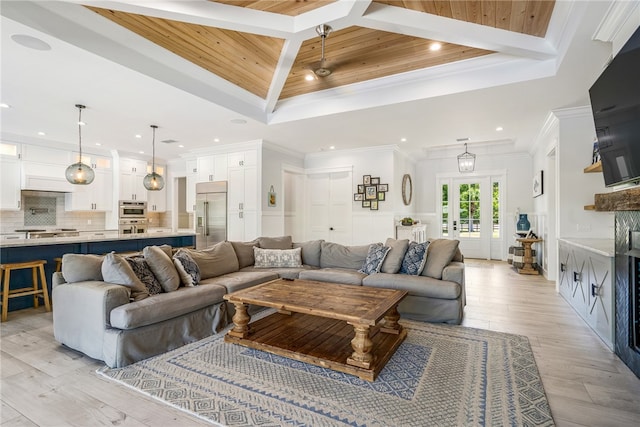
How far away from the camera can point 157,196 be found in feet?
27.8

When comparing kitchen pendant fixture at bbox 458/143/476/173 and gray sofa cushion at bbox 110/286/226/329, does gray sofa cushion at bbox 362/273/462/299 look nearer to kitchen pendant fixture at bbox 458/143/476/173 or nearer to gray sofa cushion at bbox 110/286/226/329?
gray sofa cushion at bbox 110/286/226/329

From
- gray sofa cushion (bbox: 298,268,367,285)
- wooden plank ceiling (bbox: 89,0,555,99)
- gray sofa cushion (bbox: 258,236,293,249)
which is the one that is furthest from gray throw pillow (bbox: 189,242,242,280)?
wooden plank ceiling (bbox: 89,0,555,99)

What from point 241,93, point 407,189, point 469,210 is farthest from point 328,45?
point 469,210

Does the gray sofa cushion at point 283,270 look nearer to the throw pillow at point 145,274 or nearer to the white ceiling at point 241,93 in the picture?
the throw pillow at point 145,274

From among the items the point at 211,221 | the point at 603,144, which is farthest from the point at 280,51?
the point at 211,221

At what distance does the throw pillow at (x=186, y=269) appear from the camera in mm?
3322

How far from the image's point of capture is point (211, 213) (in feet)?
23.5

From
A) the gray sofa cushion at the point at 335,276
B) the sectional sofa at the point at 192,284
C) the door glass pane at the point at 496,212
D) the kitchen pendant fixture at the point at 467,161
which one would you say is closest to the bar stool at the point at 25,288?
the sectional sofa at the point at 192,284

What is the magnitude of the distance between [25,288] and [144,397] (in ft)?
10.5

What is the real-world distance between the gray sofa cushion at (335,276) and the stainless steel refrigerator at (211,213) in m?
3.47

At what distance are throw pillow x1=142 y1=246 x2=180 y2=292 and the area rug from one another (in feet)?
2.13

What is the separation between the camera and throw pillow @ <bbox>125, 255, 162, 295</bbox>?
2.95 m

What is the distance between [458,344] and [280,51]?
373 cm

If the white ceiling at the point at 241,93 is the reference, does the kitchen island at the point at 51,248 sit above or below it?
below
